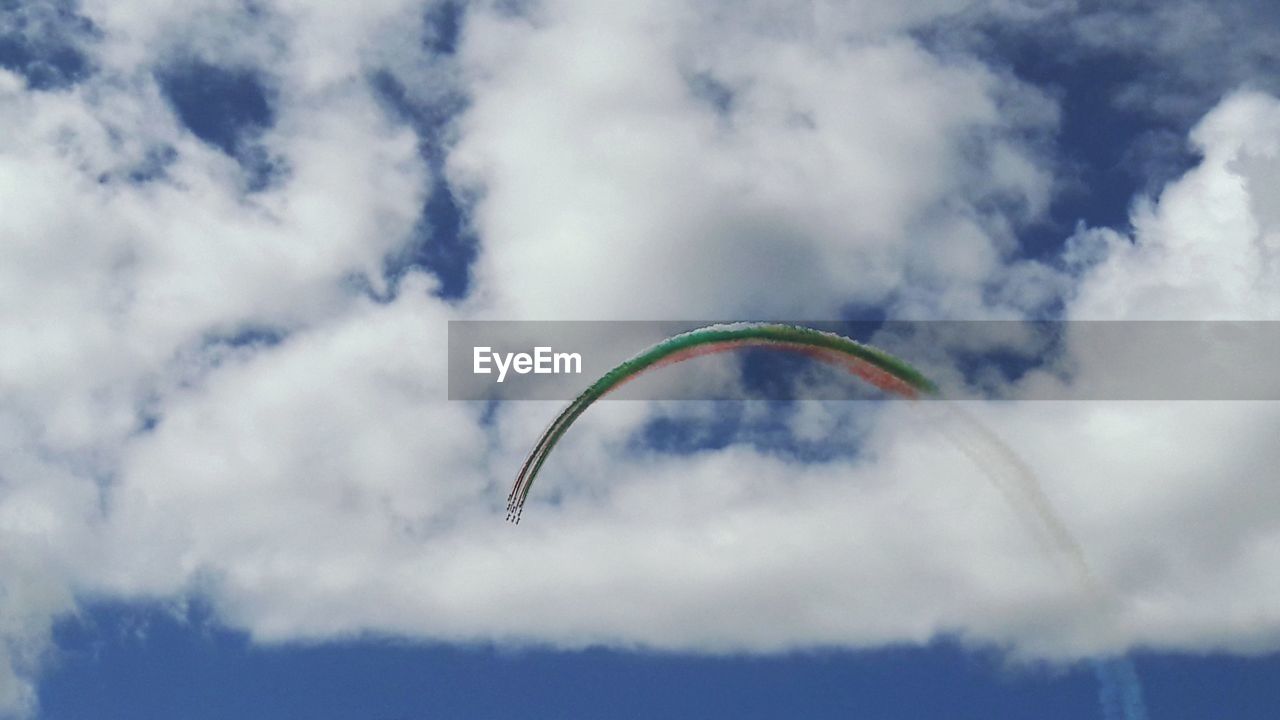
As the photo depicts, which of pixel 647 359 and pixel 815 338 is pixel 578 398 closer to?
pixel 647 359

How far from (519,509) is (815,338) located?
3989 centimetres

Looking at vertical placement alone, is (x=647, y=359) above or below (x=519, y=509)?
above

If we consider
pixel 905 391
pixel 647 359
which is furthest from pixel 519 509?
pixel 905 391

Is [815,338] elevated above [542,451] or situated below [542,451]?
above

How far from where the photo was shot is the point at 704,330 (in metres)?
150

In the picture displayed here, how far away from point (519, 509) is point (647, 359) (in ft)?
74.1

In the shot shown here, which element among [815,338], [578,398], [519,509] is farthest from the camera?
[815,338]

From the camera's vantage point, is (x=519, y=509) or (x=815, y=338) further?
(x=815, y=338)

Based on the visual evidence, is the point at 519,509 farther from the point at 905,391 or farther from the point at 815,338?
the point at 905,391

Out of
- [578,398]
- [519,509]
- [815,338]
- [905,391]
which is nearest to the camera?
[519,509]

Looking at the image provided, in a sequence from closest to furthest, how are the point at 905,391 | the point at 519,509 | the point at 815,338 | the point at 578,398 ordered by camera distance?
1. the point at 519,509
2. the point at 578,398
3. the point at 815,338
4. the point at 905,391

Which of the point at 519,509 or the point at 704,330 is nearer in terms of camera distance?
the point at 519,509

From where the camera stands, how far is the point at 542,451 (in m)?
144

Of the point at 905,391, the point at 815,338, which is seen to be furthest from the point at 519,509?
the point at 905,391
